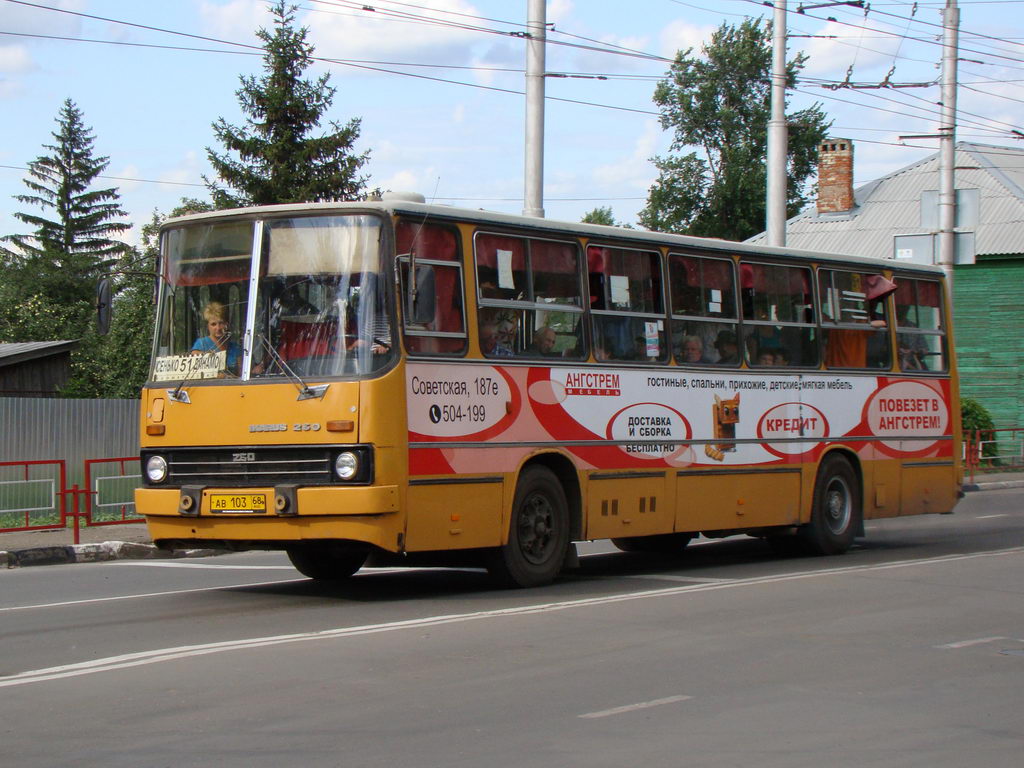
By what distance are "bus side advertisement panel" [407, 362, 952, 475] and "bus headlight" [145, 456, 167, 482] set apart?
79.9 inches

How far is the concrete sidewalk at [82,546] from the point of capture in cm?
1568

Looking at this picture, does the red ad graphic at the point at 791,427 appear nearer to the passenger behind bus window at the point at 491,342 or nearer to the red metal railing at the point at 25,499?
the passenger behind bus window at the point at 491,342

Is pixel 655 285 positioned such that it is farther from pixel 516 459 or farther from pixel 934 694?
pixel 934 694

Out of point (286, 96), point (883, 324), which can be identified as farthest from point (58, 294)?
point (883, 324)

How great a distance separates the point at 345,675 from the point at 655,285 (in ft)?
21.7

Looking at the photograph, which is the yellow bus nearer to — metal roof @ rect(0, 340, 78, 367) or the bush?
the bush

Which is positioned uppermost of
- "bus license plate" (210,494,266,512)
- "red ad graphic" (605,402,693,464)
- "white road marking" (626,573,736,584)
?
"red ad graphic" (605,402,693,464)

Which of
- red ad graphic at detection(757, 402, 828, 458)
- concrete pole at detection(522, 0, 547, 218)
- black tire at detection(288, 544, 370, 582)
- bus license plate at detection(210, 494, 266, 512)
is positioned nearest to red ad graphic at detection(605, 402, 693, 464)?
red ad graphic at detection(757, 402, 828, 458)

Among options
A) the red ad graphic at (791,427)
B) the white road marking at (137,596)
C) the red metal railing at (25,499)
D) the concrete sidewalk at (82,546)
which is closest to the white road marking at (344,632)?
the red ad graphic at (791,427)

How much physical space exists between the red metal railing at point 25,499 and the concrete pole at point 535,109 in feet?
23.0

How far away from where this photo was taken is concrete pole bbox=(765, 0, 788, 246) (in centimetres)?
2362

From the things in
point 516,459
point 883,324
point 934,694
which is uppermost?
point 883,324

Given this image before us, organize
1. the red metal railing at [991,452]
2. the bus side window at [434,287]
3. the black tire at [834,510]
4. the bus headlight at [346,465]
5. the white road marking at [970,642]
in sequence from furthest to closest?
1. the red metal railing at [991,452]
2. the black tire at [834,510]
3. the bus side window at [434,287]
4. the bus headlight at [346,465]
5. the white road marking at [970,642]

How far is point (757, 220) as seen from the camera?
62.9 meters
